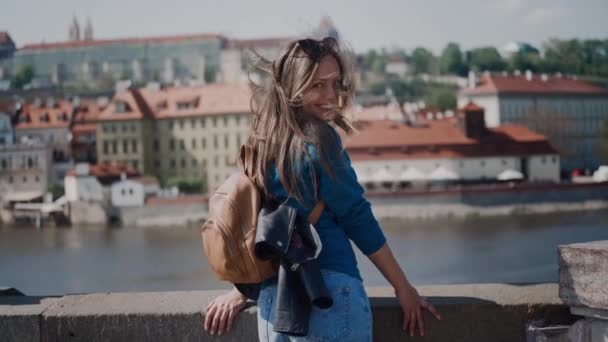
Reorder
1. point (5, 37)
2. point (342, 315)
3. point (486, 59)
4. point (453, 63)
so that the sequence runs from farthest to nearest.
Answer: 1. point (453, 63)
2. point (486, 59)
3. point (5, 37)
4. point (342, 315)

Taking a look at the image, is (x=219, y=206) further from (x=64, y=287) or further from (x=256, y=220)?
(x=64, y=287)

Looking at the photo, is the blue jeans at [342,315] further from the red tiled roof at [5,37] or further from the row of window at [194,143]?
the red tiled roof at [5,37]

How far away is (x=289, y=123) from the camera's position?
1.04m

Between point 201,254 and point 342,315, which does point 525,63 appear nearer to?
point 201,254

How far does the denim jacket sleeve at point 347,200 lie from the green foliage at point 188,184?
25800 mm

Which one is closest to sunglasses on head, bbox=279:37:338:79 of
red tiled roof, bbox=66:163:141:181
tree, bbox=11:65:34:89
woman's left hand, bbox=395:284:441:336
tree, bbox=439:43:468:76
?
woman's left hand, bbox=395:284:441:336

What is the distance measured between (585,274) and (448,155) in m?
24.2

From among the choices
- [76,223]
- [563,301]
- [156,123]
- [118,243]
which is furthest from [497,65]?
[563,301]

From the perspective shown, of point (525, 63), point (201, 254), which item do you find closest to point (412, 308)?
point (201, 254)

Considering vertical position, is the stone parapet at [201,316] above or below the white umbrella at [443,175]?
above

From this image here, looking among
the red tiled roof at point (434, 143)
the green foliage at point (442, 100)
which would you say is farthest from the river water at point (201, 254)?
the green foliage at point (442, 100)

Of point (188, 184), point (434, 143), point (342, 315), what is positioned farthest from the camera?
point (188, 184)

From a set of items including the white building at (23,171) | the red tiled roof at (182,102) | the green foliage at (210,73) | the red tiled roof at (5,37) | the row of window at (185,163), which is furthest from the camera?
the green foliage at (210,73)

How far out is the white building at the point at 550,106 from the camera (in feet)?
98.3
